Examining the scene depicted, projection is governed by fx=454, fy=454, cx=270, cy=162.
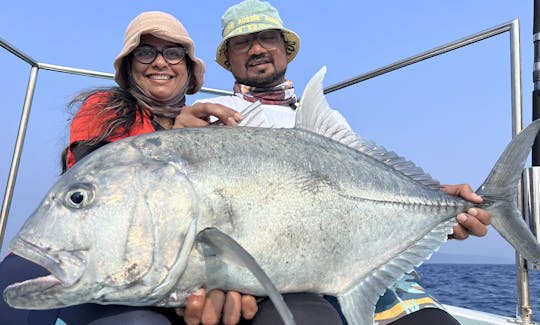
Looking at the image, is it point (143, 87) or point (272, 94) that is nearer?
point (143, 87)

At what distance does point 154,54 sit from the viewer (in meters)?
3.03

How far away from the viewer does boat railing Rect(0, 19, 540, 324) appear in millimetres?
2840

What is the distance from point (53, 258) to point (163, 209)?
1.27 ft

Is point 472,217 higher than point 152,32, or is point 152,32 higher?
point 152,32

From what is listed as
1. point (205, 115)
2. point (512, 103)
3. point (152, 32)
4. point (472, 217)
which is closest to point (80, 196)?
point (205, 115)

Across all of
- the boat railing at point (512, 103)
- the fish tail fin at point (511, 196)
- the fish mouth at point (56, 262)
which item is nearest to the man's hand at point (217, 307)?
the fish mouth at point (56, 262)

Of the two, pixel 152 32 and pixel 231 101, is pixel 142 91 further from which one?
pixel 231 101

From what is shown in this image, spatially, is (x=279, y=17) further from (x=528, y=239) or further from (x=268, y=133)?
(x=528, y=239)

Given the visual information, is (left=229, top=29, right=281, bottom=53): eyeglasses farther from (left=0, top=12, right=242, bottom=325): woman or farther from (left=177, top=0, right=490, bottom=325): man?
(left=0, top=12, right=242, bottom=325): woman

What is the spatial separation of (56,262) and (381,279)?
135 centimetres

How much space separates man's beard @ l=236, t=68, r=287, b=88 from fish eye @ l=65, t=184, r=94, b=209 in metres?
2.06

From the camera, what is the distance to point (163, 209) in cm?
159

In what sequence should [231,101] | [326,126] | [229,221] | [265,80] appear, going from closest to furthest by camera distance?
[229,221]
[326,126]
[231,101]
[265,80]

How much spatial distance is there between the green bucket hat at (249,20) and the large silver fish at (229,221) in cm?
120
